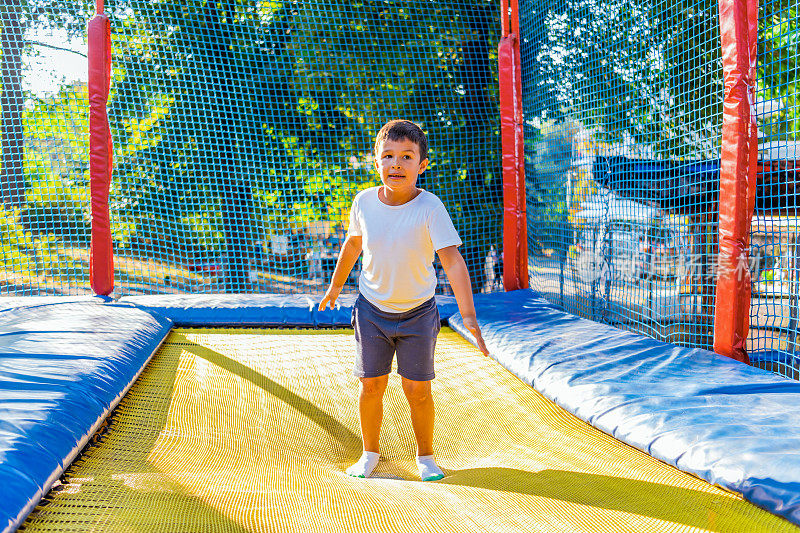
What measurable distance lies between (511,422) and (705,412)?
69 centimetres

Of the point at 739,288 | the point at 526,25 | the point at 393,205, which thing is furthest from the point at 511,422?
the point at 526,25

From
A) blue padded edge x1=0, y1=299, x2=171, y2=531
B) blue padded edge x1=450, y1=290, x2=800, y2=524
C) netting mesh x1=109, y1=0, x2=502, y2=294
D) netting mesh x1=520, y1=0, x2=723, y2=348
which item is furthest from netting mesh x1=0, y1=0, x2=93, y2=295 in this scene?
blue padded edge x1=450, y1=290, x2=800, y2=524

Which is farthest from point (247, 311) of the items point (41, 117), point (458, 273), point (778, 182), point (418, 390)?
point (778, 182)

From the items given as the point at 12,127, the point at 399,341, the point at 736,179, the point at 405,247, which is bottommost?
the point at 399,341

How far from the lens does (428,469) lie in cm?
187

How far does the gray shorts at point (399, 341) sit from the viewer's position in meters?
1.94

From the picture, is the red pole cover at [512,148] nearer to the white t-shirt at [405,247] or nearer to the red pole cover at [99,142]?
the white t-shirt at [405,247]

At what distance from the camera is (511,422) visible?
2.31 m

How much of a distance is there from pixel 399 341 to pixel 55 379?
1.24 meters

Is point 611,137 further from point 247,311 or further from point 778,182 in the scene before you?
point 247,311

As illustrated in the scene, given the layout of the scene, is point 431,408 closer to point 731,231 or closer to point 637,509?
point 637,509

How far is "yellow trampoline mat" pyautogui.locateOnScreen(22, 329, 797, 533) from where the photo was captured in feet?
4.60

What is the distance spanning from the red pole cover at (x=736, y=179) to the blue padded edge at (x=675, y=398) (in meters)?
0.20

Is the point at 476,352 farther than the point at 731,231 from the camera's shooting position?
Yes
